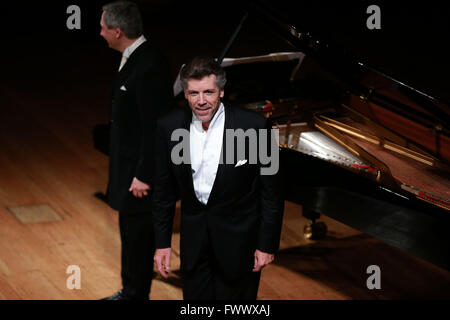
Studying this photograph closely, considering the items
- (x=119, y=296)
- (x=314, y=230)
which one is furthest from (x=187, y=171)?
(x=314, y=230)

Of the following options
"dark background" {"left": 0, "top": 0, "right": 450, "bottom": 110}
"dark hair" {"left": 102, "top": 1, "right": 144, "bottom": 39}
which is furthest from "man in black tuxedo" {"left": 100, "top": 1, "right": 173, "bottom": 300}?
"dark background" {"left": 0, "top": 0, "right": 450, "bottom": 110}

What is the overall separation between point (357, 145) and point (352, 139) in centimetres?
25

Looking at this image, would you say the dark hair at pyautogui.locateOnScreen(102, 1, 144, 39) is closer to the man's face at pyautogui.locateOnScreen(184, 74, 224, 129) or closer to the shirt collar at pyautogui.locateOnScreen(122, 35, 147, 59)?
the shirt collar at pyautogui.locateOnScreen(122, 35, 147, 59)

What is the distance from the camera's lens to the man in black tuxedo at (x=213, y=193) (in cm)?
253

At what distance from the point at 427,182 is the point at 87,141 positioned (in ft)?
10.4

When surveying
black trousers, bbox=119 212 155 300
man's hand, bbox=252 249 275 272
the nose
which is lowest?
black trousers, bbox=119 212 155 300

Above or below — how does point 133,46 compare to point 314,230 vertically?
above

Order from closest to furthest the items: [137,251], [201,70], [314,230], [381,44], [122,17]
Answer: [201,70] < [122,17] < [137,251] < [314,230] < [381,44]

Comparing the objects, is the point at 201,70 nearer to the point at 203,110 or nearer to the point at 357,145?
the point at 203,110

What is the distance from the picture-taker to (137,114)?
10.9 feet

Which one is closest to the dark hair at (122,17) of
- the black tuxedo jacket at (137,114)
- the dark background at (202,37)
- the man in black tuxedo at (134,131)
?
the man in black tuxedo at (134,131)

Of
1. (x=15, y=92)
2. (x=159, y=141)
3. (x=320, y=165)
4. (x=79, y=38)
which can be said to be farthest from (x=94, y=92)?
(x=159, y=141)

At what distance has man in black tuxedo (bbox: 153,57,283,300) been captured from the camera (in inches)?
99.7

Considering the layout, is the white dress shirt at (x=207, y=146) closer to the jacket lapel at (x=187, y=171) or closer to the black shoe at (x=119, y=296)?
the jacket lapel at (x=187, y=171)
